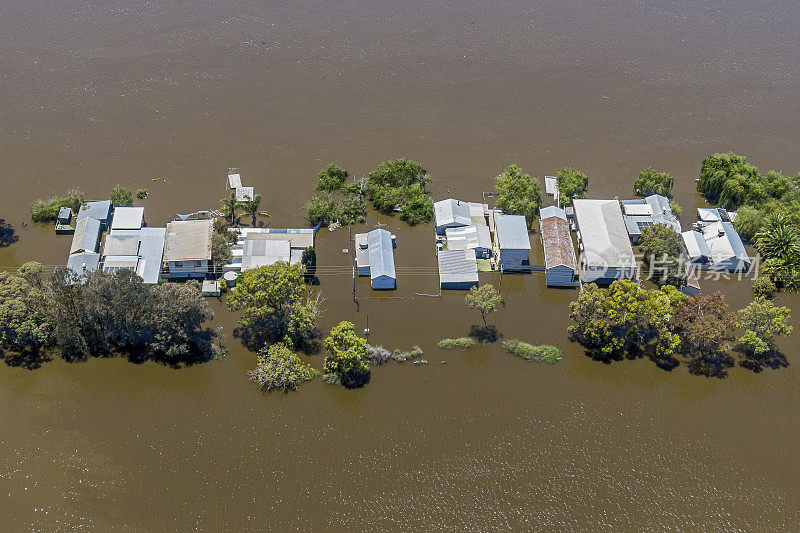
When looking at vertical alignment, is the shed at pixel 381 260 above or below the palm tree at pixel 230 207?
below

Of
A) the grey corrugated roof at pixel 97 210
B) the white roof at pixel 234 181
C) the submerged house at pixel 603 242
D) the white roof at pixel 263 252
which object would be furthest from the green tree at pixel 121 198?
the submerged house at pixel 603 242

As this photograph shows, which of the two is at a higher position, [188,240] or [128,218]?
[128,218]

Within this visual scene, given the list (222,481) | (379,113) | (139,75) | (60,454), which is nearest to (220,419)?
(222,481)

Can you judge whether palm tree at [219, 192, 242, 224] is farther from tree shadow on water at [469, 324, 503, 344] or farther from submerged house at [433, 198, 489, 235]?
tree shadow on water at [469, 324, 503, 344]

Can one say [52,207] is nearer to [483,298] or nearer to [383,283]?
[383,283]

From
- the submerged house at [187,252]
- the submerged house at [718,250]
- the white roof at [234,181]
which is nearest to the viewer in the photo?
the submerged house at [187,252]

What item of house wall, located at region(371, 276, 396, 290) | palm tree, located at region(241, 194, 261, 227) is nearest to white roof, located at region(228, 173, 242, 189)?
palm tree, located at region(241, 194, 261, 227)

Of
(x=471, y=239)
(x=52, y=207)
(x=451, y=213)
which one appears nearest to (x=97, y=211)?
(x=52, y=207)

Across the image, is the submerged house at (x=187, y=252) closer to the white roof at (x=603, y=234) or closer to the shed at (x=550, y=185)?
the white roof at (x=603, y=234)

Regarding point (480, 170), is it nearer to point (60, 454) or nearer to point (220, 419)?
point (220, 419)
